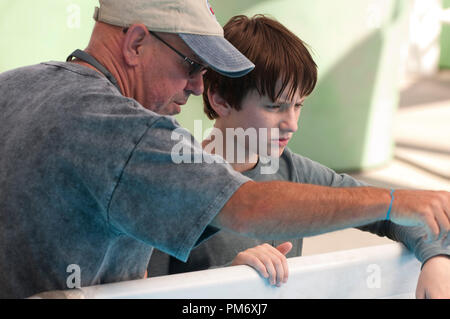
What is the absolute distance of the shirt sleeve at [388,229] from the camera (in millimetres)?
1225

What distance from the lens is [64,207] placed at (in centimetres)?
95

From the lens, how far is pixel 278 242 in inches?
Result: 59.1

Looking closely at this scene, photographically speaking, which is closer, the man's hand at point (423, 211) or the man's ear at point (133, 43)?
the man's hand at point (423, 211)

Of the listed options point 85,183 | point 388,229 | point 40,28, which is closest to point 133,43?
point 85,183

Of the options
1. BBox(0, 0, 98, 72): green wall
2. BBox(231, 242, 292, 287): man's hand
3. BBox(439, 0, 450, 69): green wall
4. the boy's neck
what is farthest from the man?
BBox(439, 0, 450, 69): green wall

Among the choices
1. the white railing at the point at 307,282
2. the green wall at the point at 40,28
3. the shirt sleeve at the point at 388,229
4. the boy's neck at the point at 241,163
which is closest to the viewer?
the white railing at the point at 307,282

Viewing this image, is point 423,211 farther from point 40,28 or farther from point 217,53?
point 40,28

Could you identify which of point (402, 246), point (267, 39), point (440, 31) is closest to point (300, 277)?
point (402, 246)

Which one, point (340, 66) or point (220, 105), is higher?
point (220, 105)

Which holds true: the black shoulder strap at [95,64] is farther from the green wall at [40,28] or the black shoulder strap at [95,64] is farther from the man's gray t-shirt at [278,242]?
the green wall at [40,28]

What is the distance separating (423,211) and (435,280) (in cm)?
27

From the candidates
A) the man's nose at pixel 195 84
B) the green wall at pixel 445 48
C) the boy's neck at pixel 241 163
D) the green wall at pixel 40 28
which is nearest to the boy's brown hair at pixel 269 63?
the boy's neck at pixel 241 163

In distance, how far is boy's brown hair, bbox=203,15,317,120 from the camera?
1480 mm
